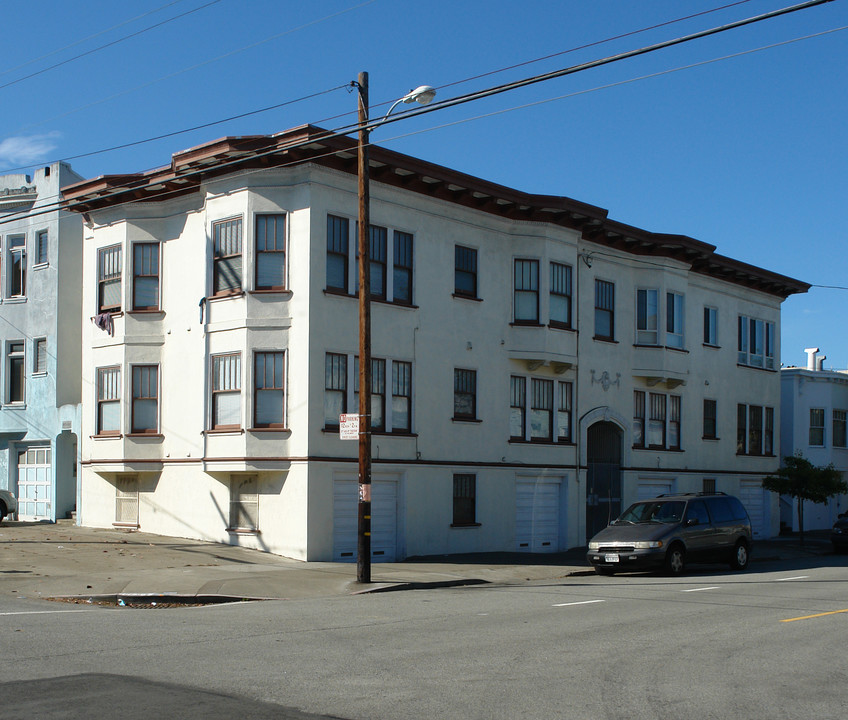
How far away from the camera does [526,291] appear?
2759 cm

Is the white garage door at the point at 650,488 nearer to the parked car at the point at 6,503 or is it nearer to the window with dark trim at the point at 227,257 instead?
the window with dark trim at the point at 227,257

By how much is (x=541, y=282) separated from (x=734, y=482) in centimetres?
1306

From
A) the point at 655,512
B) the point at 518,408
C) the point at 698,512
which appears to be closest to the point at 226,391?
the point at 518,408

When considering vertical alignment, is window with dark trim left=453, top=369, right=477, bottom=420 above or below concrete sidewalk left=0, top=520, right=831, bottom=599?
above

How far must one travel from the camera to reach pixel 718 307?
34875mm

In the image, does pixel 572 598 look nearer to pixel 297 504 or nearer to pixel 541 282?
pixel 297 504

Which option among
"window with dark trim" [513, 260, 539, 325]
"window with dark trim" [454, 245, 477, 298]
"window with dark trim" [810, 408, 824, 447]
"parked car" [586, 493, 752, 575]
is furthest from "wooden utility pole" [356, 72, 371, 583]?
"window with dark trim" [810, 408, 824, 447]

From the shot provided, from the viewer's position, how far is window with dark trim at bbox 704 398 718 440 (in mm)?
34344

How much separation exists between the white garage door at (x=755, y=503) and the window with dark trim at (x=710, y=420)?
2.99m

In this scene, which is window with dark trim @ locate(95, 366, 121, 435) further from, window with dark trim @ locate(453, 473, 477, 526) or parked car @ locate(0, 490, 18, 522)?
window with dark trim @ locate(453, 473, 477, 526)

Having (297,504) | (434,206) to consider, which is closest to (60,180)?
(434,206)

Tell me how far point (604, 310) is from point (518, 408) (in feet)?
16.2

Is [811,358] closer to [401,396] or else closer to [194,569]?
[401,396]

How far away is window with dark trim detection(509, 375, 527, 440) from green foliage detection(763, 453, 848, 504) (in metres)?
10.4
